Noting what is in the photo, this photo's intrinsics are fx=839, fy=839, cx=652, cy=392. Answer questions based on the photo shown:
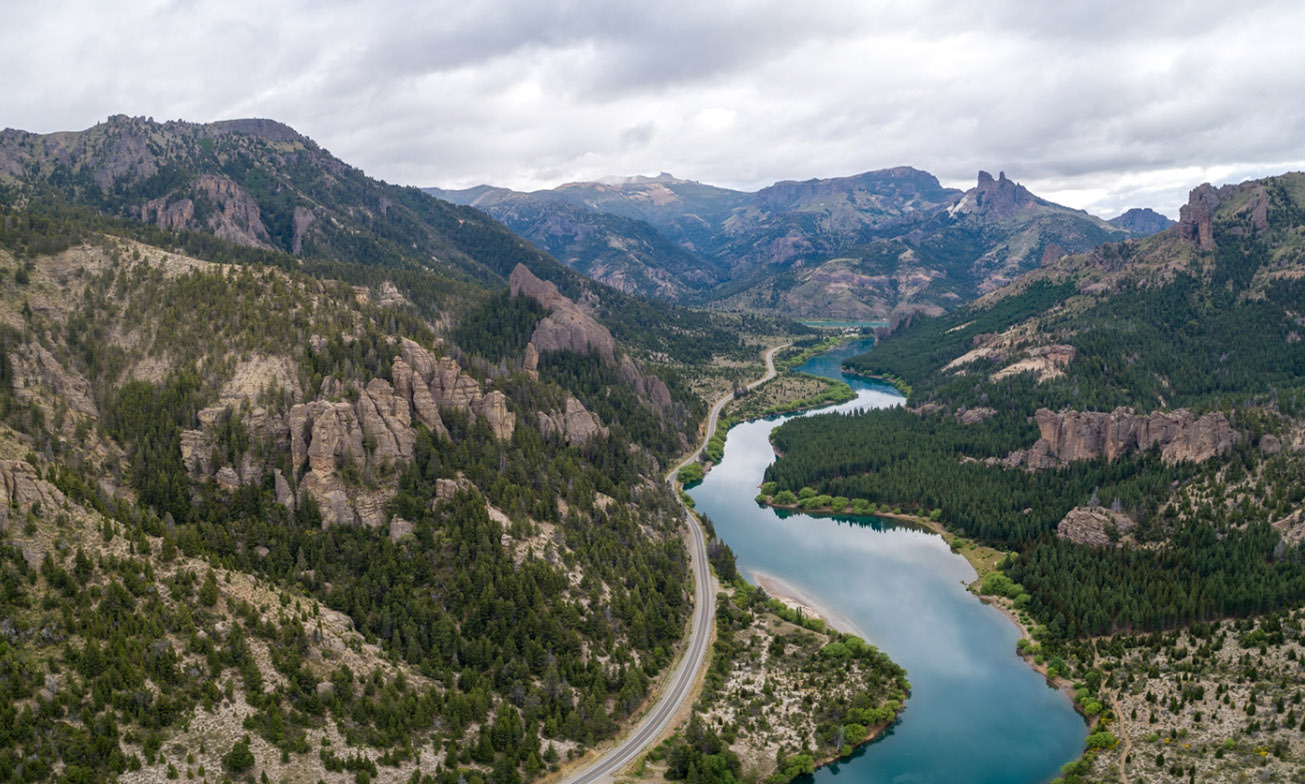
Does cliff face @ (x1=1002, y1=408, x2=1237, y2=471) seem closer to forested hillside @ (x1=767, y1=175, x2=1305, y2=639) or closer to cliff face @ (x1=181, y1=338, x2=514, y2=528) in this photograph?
forested hillside @ (x1=767, y1=175, x2=1305, y2=639)

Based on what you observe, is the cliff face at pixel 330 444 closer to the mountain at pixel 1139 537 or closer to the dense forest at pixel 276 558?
the dense forest at pixel 276 558

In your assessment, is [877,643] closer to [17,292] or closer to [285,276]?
[285,276]

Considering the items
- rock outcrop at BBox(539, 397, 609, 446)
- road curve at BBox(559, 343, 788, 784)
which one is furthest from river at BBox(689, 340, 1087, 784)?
rock outcrop at BBox(539, 397, 609, 446)

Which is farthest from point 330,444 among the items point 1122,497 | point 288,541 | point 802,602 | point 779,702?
point 1122,497

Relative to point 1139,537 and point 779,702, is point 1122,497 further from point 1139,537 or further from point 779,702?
point 779,702

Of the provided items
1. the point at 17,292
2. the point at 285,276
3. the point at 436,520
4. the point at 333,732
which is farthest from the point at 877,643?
the point at 17,292

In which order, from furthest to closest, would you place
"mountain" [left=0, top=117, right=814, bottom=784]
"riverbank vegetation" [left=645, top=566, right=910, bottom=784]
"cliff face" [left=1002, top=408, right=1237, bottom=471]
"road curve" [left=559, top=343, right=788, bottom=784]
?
"cliff face" [left=1002, top=408, right=1237, bottom=471] < "riverbank vegetation" [left=645, top=566, right=910, bottom=784] < "road curve" [left=559, top=343, right=788, bottom=784] < "mountain" [left=0, top=117, right=814, bottom=784]
